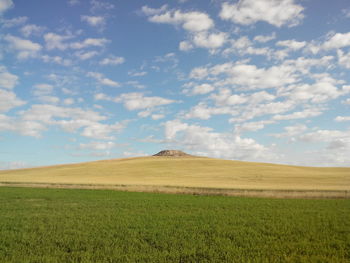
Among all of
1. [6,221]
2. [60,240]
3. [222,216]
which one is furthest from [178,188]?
[60,240]

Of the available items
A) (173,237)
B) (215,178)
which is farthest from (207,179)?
(173,237)

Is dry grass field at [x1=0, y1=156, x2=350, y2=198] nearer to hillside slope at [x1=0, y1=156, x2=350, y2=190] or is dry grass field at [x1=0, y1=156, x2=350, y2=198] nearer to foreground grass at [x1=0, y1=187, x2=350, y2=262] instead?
hillside slope at [x1=0, y1=156, x2=350, y2=190]

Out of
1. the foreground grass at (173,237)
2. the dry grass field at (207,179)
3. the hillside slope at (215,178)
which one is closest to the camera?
the foreground grass at (173,237)

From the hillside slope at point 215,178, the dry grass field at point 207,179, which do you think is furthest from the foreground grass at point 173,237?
the hillside slope at point 215,178

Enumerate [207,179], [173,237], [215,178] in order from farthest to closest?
[215,178] → [207,179] → [173,237]

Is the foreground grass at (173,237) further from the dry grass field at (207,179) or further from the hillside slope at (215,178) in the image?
Result: the hillside slope at (215,178)

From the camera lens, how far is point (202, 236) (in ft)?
42.4

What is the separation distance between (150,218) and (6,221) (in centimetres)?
823

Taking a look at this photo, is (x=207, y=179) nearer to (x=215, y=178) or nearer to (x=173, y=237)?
(x=215, y=178)

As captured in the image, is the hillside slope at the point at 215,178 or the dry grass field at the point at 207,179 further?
the hillside slope at the point at 215,178

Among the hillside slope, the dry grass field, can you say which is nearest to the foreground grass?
the dry grass field

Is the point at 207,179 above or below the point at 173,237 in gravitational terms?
above

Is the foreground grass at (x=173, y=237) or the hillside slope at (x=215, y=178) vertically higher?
the hillside slope at (x=215, y=178)

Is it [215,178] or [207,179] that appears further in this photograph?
[215,178]
